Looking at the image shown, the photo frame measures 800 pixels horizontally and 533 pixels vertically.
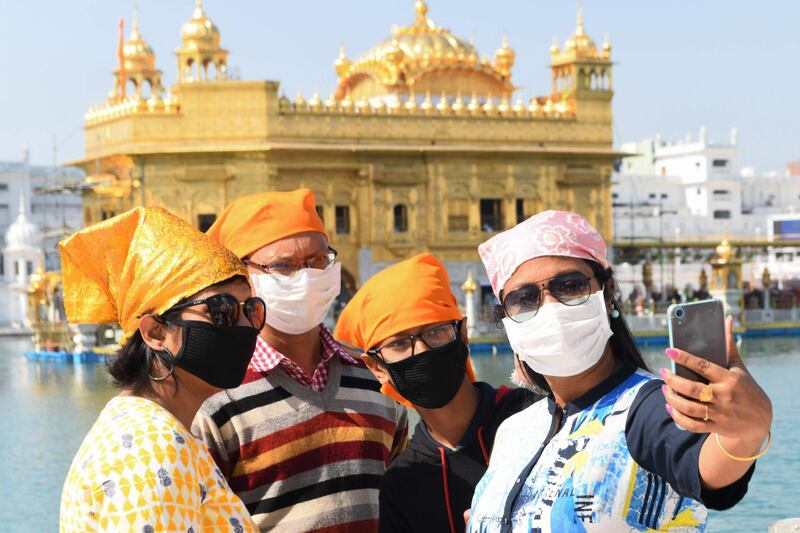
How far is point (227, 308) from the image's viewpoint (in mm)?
2797

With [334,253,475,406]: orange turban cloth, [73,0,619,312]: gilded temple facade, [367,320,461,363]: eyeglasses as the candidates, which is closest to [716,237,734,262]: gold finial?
[73,0,619,312]: gilded temple facade

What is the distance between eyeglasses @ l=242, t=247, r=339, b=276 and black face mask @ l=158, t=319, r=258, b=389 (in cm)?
85

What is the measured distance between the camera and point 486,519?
259cm

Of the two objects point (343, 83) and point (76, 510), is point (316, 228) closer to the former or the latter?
point (76, 510)

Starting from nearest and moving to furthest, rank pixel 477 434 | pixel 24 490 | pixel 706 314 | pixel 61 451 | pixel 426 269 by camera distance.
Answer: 1. pixel 706 314
2. pixel 477 434
3. pixel 426 269
4. pixel 24 490
5. pixel 61 451

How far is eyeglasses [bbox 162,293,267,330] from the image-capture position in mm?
2754

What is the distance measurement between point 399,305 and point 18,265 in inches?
1808

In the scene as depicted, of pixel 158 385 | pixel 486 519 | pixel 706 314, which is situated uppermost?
pixel 706 314

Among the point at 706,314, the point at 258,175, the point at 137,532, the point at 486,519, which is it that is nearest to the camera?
the point at 706,314

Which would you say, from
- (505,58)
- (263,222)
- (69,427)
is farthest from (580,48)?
(263,222)

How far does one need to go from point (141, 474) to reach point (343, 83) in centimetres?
3170

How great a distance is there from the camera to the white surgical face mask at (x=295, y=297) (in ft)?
11.8

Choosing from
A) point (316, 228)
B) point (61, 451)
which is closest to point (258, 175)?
point (61, 451)

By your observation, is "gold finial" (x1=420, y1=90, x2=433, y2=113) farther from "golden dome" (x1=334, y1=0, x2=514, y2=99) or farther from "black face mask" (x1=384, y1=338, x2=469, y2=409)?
"black face mask" (x1=384, y1=338, x2=469, y2=409)
